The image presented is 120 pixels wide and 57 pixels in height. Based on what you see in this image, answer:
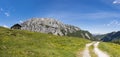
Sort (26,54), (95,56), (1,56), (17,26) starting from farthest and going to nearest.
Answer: (17,26) → (95,56) → (26,54) → (1,56)

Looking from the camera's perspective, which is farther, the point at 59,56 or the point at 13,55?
the point at 59,56

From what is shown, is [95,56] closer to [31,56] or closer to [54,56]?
[54,56]

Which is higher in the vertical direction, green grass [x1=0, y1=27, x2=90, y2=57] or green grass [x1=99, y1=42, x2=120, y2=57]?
green grass [x1=0, y1=27, x2=90, y2=57]

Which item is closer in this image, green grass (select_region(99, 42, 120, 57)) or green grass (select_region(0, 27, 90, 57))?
green grass (select_region(0, 27, 90, 57))

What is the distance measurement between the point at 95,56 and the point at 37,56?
38.3ft

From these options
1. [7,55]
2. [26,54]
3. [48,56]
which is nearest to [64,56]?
[48,56]

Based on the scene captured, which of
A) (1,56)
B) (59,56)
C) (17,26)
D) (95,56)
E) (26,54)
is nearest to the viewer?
(1,56)

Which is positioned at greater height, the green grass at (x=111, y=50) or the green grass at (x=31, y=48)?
the green grass at (x=31, y=48)

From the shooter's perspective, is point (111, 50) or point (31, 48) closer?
point (31, 48)

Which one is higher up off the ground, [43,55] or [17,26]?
[17,26]

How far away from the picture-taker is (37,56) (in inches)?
1330

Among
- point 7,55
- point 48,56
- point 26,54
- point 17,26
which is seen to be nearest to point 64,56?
point 48,56

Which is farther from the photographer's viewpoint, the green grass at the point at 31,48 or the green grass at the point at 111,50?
the green grass at the point at 111,50

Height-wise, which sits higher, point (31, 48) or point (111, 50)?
point (31, 48)
